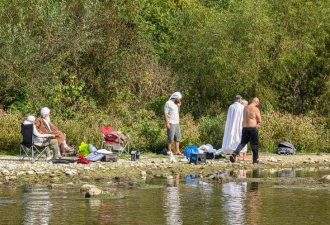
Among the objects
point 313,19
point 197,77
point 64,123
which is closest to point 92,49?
point 197,77

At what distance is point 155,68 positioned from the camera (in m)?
28.9

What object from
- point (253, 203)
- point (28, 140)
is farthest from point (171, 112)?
point (253, 203)

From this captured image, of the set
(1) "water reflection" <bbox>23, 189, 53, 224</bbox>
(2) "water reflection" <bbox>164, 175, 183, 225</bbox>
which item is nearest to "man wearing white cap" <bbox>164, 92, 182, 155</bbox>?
(2) "water reflection" <bbox>164, 175, 183, 225</bbox>

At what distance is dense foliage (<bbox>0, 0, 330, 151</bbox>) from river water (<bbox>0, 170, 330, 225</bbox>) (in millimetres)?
7911

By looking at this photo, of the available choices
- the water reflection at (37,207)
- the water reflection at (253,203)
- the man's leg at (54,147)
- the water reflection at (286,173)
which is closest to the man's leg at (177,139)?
the water reflection at (286,173)

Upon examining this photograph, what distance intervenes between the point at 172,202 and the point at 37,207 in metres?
2.04

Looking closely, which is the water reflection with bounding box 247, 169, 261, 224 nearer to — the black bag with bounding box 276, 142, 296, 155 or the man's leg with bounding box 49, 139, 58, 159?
the man's leg with bounding box 49, 139, 58, 159

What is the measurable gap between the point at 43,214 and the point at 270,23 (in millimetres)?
16333

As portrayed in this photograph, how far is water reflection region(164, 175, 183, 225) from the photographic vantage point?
9.30 metres

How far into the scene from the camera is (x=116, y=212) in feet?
32.2

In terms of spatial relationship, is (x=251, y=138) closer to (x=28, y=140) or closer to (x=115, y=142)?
(x=115, y=142)

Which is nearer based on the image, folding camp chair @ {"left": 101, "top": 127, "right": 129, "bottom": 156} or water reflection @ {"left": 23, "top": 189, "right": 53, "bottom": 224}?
water reflection @ {"left": 23, "top": 189, "right": 53, "bottom": 224}

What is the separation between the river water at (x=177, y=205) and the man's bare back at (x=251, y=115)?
13.4 feet

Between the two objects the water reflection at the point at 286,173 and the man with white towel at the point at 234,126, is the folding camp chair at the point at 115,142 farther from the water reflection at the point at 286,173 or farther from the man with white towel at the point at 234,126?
the water reflection at the point at 286,173
